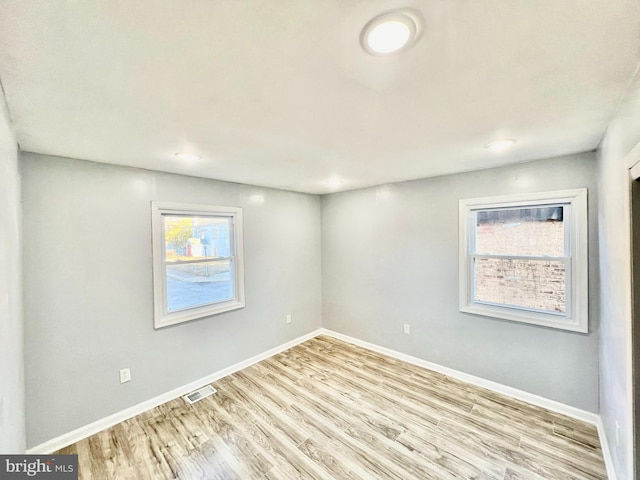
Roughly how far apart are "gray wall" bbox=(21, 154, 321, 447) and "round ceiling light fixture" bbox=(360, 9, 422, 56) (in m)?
2.53

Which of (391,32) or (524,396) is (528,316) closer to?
(524,396)

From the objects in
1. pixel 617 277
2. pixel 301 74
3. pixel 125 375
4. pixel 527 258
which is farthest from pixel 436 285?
pixel 125 375

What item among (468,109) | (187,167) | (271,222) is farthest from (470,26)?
(271,222)

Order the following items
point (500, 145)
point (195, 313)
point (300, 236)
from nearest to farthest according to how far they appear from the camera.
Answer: point (500, 145) → point (195, 313) → point (300, 236)

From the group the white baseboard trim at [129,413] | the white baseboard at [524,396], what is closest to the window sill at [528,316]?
the white baseboard at [524,396]

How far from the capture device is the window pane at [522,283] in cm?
247

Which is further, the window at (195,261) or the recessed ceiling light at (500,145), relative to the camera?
the window at (195,261)

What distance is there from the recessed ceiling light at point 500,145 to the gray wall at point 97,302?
273 cm

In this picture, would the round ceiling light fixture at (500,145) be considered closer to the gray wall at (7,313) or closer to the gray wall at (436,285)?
the gray wall at (436,285)

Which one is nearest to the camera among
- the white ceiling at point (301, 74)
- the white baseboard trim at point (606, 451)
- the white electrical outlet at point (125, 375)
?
→ the white ceiling at point (301, 74)

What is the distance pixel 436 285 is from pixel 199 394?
9.72 feet

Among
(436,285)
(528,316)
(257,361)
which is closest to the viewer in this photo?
(528,316)

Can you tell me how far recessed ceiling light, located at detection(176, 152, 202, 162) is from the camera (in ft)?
7.15

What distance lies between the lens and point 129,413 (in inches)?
96.1
